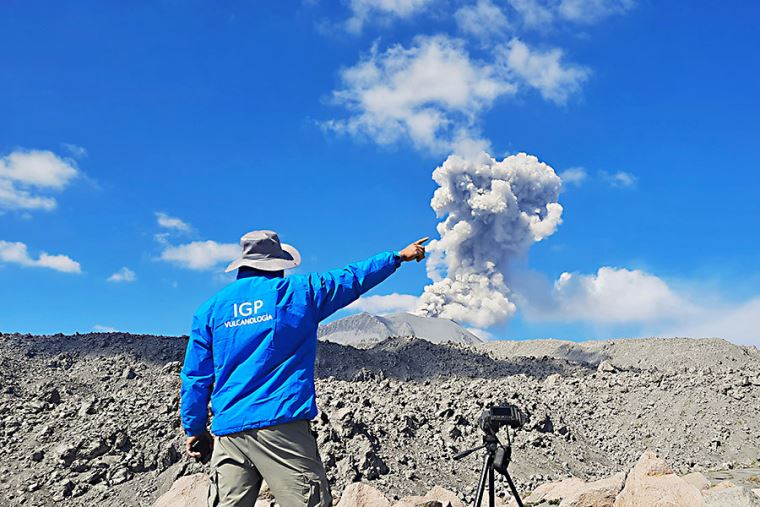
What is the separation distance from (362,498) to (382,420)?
6.22 m

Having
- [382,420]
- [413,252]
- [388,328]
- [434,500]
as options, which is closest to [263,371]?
[413,252]

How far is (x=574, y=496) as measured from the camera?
22.9 ft

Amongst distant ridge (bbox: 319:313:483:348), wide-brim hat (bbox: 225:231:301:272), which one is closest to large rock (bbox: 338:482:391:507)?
wide-brim hat (bbox: 225:231:301:272)

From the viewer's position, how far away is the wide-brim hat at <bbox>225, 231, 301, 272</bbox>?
11.9ft

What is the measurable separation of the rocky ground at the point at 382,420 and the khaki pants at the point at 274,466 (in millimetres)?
2605

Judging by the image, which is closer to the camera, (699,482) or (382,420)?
(699,482)

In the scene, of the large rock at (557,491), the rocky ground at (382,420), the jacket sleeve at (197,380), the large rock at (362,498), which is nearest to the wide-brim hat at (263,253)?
the jacket sleeve at (197,380)

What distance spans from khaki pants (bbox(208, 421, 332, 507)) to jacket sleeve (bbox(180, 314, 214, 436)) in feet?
0.67

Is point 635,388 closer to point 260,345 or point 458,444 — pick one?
point 458,444

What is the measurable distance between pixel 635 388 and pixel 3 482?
15630 millimetres

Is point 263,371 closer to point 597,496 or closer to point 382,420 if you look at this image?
point 597,496

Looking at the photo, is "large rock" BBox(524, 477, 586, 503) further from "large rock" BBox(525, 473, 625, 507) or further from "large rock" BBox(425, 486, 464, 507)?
"large rock" BBox(425, 486, 464, 507)

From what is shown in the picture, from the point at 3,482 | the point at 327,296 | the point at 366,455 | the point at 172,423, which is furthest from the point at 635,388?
the point at 327,296

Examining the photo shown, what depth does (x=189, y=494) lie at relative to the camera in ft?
22.8
